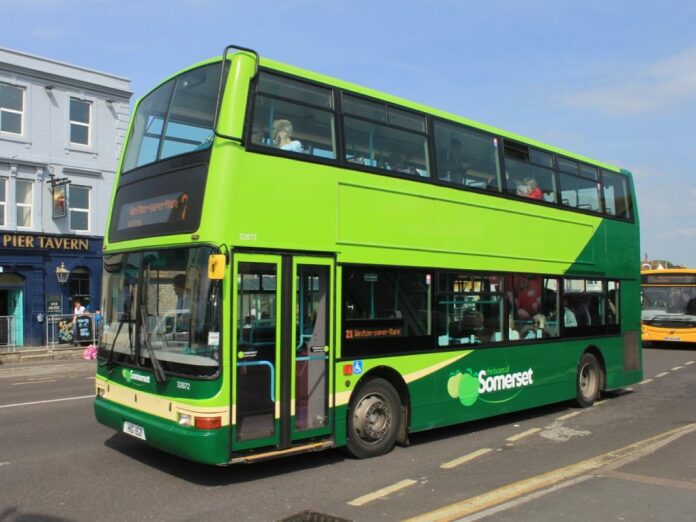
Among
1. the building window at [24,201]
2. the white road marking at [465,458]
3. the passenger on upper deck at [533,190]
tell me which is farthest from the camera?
the building window at [24,201]

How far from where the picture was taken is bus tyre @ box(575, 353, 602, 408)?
11000 millimetres

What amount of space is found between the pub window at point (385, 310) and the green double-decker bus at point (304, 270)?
2 centimetres

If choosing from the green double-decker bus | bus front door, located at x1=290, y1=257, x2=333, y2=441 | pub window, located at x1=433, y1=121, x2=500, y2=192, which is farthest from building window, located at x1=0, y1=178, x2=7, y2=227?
bus front door, located at x1=290, y1=257, x2=333, y2=441

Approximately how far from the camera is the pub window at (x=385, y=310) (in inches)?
284

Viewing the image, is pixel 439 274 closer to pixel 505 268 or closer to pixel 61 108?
pixel 505 268

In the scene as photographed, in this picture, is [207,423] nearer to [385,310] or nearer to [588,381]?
[385,310]

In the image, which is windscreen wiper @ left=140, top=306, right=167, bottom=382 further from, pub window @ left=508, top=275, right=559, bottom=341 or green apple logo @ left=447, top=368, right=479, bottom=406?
pub window @ left=508, top=275, right=559, bottom=341

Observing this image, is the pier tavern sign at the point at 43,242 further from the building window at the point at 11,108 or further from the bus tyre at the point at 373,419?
the bus tyre at the point at 373,419

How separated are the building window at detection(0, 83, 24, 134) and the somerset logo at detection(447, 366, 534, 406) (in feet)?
73.6

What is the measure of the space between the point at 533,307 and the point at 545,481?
414 cm

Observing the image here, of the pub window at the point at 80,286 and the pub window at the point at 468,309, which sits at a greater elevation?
the pub window at the point at 80,286

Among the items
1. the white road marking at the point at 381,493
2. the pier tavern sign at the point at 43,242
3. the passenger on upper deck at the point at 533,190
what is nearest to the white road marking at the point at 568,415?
the passenger on upper deck at the point at 533,190

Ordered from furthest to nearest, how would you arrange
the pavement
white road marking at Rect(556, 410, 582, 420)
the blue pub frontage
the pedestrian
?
the blue pub frontage < the pedestrian < the pavement < white road marking at Rect(556, 410, 582, 420)

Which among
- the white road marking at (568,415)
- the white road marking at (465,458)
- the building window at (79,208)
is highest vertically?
the building window at (79,208)
